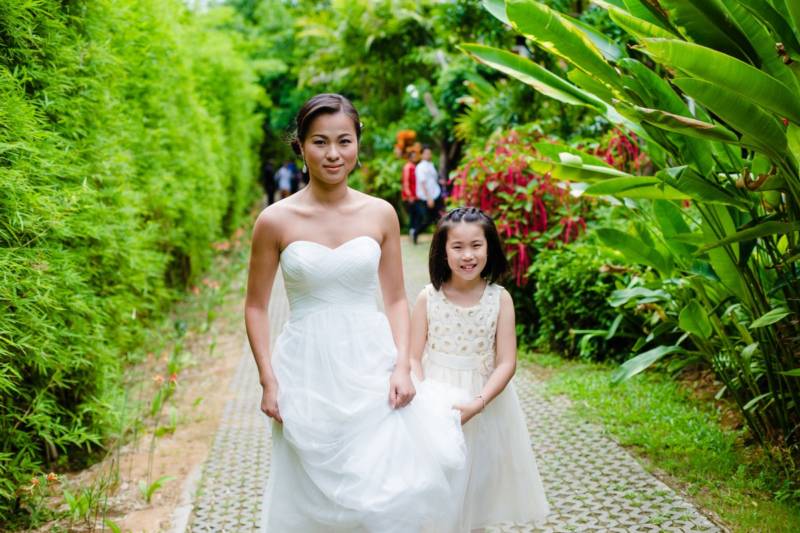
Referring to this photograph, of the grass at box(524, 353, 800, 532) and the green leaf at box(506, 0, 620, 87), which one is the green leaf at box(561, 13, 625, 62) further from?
the grass at box(524, 353, 800, 532)

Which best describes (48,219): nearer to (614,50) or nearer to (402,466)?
(402,466)

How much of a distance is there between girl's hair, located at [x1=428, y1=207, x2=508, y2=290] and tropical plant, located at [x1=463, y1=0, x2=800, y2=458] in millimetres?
702

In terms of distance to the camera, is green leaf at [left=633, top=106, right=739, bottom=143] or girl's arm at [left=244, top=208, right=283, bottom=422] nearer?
girl's arm at [left=244, top=208, right=283, bottom=422]

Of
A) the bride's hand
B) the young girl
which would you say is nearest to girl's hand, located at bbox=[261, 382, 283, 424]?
the bride's hand

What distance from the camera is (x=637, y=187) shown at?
3.92 metres

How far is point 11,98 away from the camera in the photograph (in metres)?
3.82

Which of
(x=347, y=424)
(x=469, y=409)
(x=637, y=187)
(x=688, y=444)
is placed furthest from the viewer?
(x=688, y=444)

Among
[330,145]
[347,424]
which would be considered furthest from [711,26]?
[347,424]

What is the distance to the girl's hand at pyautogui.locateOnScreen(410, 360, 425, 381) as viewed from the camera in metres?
3.29

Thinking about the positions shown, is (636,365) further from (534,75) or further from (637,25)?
(637,25)

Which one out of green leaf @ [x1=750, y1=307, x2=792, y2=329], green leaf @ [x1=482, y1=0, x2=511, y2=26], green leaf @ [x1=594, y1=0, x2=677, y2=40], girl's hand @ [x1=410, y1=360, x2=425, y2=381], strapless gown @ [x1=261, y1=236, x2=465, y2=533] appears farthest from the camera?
green leaf @ [x1=482, y1=0, x2=511, y2=26]

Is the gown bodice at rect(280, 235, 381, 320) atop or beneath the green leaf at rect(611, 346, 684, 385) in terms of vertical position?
atop

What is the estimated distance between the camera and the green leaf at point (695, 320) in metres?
4.28

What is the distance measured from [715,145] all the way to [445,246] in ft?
5.88
